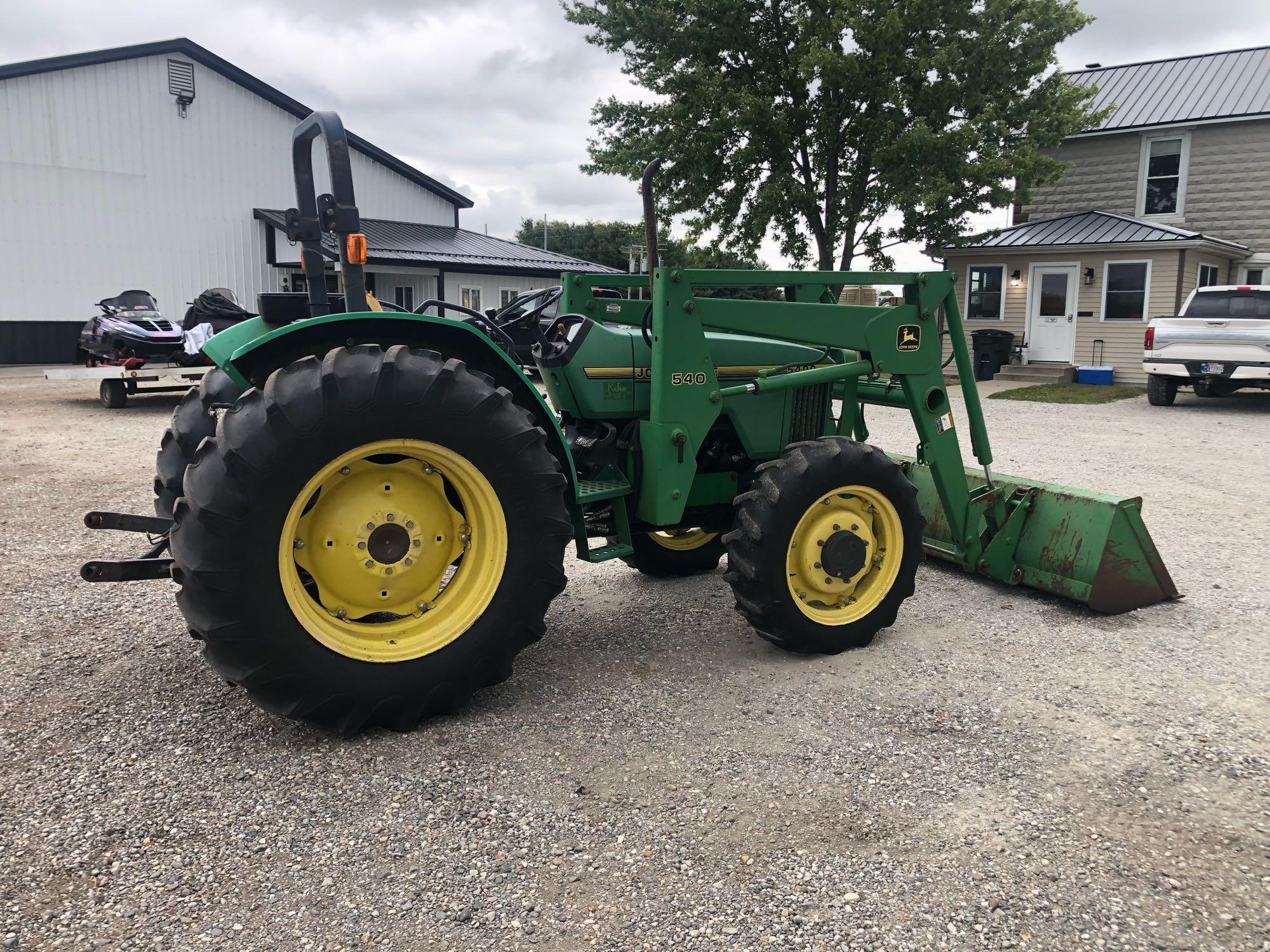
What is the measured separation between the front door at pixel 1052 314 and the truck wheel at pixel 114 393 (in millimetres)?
17379

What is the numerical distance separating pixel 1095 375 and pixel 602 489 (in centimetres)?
1792

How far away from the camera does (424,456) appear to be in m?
3.33

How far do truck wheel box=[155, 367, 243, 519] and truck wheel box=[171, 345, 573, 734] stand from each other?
45.5 inches

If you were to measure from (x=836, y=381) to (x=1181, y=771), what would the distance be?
7.44 feet

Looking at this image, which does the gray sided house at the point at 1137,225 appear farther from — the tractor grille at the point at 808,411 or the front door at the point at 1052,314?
the tractor grille at the point at 808,411

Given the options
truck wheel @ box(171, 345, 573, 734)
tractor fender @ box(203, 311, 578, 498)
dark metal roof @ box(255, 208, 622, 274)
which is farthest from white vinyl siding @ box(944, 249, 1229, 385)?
truck wheel @ box(171, 345, 573, 734)

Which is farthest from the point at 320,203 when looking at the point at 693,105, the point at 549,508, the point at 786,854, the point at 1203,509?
the point at 693,105

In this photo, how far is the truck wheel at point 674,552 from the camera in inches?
210

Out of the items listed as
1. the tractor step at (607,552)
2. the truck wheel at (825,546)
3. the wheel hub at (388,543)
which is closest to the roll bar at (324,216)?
the wheel hub at (388,543)

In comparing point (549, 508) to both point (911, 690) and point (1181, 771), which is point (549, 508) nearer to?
point (911, 690)

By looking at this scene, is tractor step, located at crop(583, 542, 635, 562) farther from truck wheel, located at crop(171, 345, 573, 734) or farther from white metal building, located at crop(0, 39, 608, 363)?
white metal building, located at crop(0, 39, 608, 363)

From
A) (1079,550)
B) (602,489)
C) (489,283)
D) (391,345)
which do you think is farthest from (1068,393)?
(391,345)

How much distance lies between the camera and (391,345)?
3529 mm

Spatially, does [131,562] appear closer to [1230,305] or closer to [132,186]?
[1230,305]
